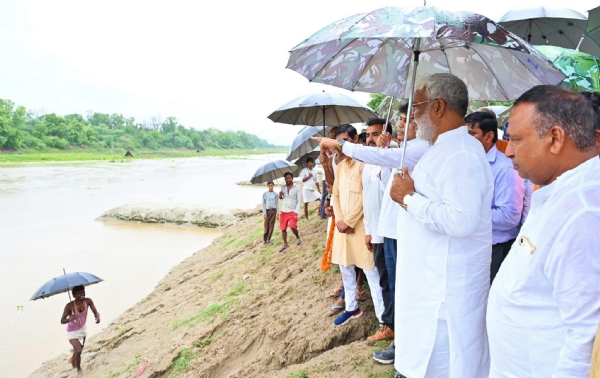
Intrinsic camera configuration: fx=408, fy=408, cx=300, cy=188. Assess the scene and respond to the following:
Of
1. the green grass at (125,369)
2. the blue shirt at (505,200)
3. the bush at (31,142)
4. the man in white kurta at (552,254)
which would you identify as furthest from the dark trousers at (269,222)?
the bush at (31,142)

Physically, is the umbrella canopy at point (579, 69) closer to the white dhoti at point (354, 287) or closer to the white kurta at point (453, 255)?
the white kurta at point (453, 255)

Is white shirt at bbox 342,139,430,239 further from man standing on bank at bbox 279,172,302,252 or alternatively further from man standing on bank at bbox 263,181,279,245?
man standing on bank at bbox 263,181,279,245

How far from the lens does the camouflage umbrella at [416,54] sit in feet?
6.49

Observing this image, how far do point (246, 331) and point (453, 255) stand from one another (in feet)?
10.9

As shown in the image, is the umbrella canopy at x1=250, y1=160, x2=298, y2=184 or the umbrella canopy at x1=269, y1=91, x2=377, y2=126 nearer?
the umbrella canopy at x1=269, y1=91, x2=377, y2=126

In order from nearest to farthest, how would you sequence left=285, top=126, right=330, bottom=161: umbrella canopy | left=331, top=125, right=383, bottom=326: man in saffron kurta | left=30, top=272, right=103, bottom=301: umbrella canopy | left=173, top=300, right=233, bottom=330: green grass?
left=331, top=125, right=383, bottom=326: man in saffron kurta < left=173, top=300, right=233, bottom=330: green grass < left=30, top=272, right=103, bottom=301: umbrella canopy < left=285, top=126, right=330, bottom=161: umbrella canopy

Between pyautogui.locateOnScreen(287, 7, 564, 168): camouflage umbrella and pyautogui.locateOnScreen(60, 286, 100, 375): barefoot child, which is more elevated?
pyautogui.locateOnScreen(287, 7, 564, 168): camouflage umbrella

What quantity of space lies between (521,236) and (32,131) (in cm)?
7349

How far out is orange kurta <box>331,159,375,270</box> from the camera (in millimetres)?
3561

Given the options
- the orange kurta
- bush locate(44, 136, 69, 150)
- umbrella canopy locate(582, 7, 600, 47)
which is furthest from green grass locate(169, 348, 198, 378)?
bush locate(44, 136, 69, 150)

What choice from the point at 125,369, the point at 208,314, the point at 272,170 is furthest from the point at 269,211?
the point at 125,369

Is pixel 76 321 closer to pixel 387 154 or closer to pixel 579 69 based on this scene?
pixel 387 154

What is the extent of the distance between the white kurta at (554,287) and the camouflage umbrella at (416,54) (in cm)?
100

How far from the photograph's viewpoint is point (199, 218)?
17.0 meters
